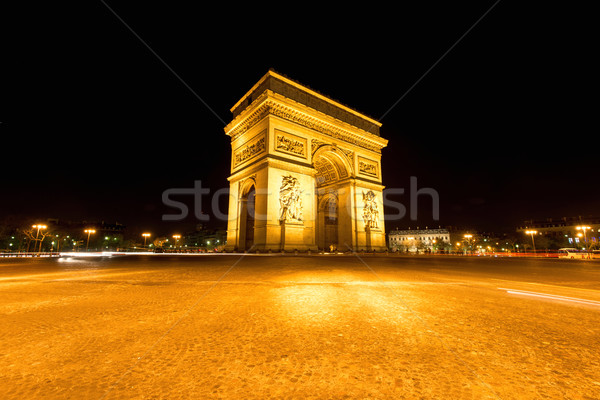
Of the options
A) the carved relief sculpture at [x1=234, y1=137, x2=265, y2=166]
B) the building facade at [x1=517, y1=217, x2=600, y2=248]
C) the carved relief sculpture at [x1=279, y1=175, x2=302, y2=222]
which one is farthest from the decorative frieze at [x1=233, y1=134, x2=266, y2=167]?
the building facade at [x1=517, y1=217, x2=600, y2=248]

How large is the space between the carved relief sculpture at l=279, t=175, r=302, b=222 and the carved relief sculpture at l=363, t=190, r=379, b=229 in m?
6.44

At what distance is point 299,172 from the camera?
18188mm

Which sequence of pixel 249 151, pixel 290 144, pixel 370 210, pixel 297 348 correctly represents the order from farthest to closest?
pixel 370 210
pixel 249 151
pixel 290 144
pixel 297 348

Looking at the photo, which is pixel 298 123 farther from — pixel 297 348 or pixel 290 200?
pixel 297 348

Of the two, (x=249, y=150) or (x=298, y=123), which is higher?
(x=298, y=123)

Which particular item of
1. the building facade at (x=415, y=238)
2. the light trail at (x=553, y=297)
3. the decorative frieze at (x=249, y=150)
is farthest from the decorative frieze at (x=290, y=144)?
the building facade at (x=415, y=238)

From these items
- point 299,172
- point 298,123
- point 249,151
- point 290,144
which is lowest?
point 299,172

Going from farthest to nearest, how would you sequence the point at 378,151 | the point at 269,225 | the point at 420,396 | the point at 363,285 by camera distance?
the point at 378,151 < the point at 269,225 < the point at 363,285 < the point at 420,396

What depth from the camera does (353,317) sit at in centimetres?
265

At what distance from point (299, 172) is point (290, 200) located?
236 cm

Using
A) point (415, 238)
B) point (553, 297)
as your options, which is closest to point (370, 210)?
point (553, 297)

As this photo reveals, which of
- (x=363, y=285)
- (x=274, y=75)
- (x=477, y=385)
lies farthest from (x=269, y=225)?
(x=477, y=385)

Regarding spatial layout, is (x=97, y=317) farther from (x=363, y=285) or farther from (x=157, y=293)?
(x=363, y=285)

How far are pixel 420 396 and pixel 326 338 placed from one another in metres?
0.89
